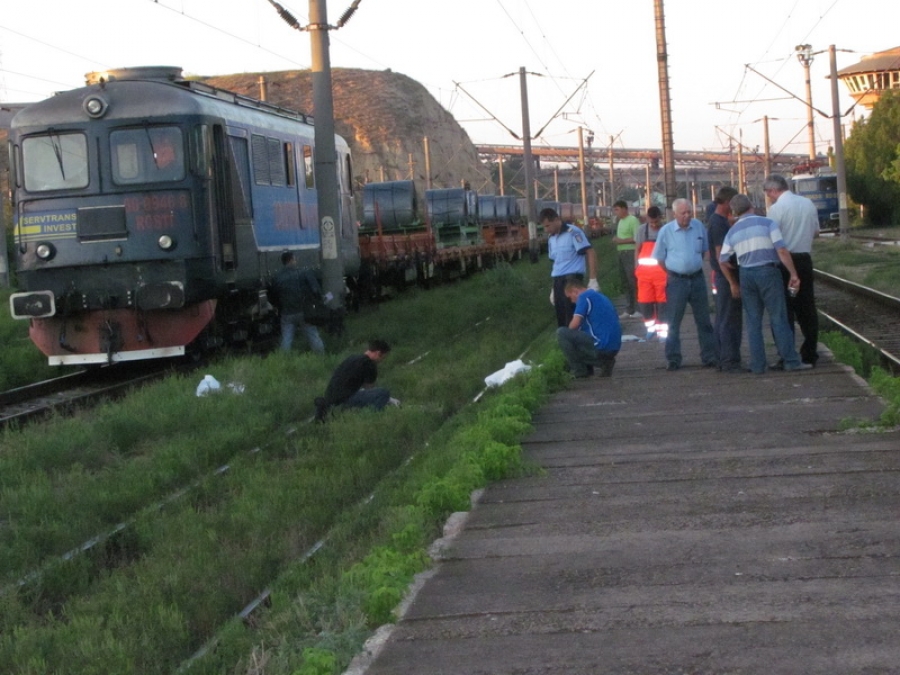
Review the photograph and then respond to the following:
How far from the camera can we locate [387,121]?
10469 centimetres

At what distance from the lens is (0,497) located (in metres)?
8.52

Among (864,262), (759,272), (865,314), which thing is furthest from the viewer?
(864,262)

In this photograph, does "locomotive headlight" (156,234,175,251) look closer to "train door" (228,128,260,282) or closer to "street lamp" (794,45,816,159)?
"train door" (228,128,260,282)

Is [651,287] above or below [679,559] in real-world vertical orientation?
above

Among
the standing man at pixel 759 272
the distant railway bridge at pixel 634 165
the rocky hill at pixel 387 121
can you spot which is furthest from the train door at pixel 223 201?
the distant railway bridge at pixel 634 165

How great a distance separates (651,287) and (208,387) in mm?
5250

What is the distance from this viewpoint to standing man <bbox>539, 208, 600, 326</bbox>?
1347 cm

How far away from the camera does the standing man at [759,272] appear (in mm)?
10836

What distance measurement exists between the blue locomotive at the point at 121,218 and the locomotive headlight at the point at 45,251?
15 mm

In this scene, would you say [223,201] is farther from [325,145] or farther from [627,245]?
[627,245]

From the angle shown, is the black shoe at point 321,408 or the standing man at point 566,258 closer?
the black shoe at point 321,408

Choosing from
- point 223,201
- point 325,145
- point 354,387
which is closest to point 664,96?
point 325,145

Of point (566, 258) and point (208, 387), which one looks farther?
Answer: point (566, 258)

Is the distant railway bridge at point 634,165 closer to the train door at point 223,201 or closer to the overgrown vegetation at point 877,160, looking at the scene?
the overgrown vegetation at point 877,160
